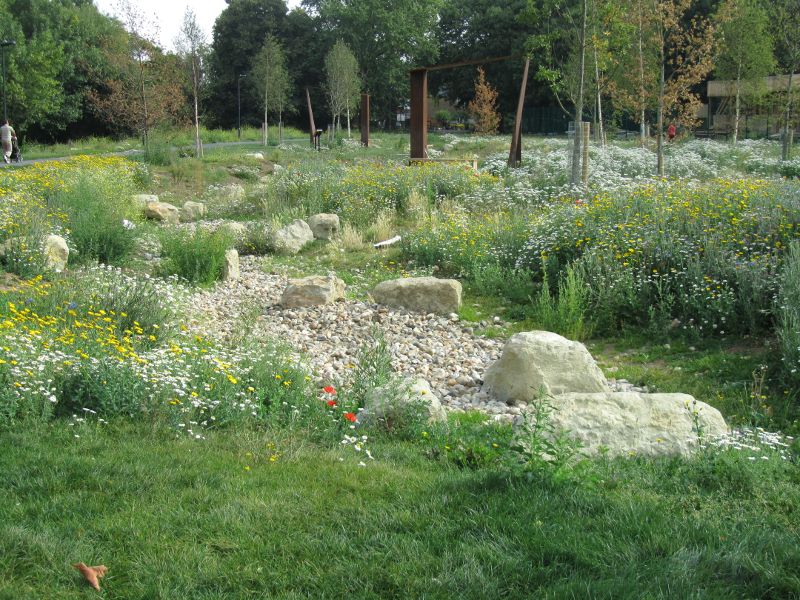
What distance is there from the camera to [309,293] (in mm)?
8594

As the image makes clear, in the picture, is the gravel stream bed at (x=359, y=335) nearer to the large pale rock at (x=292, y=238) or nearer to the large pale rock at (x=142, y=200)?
the large pale rock at (x=292, y=238)

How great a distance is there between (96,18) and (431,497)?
172 feet

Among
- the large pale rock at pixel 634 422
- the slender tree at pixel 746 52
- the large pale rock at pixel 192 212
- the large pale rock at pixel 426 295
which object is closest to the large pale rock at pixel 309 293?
the large pale rock at pixel 426 295

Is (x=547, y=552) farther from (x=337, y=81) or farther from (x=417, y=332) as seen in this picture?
(x=337, y=81)

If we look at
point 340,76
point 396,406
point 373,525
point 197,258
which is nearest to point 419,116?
point 197,258

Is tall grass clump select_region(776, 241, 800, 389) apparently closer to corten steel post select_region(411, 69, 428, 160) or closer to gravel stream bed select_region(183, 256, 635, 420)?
gravel stream bed select_region(183, 256, 635, 420)

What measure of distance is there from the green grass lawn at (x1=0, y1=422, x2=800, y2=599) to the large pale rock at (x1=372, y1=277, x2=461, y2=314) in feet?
14.2

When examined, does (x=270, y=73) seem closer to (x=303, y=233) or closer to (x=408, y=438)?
(x=303, y=233)

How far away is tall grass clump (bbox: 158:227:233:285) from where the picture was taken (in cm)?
950

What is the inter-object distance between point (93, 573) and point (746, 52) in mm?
29511

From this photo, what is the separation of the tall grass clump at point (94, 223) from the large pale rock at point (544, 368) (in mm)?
6083

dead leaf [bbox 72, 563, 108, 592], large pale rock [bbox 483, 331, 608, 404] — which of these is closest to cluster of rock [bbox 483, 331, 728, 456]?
large pale rock [bbox 483, 331, 608, 404]

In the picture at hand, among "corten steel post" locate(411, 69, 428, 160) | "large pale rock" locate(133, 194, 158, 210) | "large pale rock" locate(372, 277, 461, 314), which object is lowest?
Result: "large pale rock" locate(372, 277, 461, 314)

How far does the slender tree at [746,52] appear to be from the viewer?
88.7 feet
